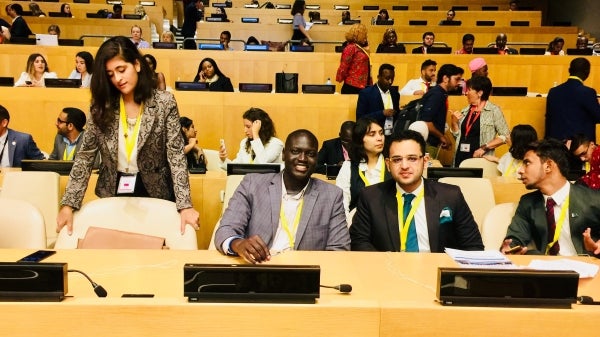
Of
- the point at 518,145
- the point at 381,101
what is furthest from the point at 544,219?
the point at 381,101

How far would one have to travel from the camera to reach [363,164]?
12.4 ft

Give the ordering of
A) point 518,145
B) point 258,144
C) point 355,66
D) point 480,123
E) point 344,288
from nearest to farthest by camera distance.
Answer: point 344,288 < point 518,145 < point 258,144 < point 480,123 < point 355,66

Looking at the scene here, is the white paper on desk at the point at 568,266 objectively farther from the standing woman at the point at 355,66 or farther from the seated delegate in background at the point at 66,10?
the seated delegate in background at the point at 66,10

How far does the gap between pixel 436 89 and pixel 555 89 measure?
150 centimetres

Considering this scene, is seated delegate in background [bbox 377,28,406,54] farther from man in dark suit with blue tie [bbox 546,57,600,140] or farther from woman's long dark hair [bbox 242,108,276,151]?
woman's long dark hair [bbox 242,108,276,151]

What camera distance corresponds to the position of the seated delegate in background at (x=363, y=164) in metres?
3.65

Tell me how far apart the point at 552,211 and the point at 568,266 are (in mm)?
802

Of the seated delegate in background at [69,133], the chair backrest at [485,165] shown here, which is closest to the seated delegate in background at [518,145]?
the chair backrest at [485,165]

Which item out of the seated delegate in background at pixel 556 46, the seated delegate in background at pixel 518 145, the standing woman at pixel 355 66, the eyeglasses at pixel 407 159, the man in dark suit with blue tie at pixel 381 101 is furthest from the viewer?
the seated delegate in background at pixel 556 46

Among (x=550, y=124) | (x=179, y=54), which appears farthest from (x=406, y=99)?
(x=179, y=54)

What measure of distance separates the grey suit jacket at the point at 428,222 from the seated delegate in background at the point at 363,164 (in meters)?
0.75

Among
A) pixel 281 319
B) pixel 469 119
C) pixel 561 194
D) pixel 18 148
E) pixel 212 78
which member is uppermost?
pixel 212 78

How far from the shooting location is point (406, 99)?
22.4 feet

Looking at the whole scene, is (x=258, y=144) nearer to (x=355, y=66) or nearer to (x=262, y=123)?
(x=262, y=123)
